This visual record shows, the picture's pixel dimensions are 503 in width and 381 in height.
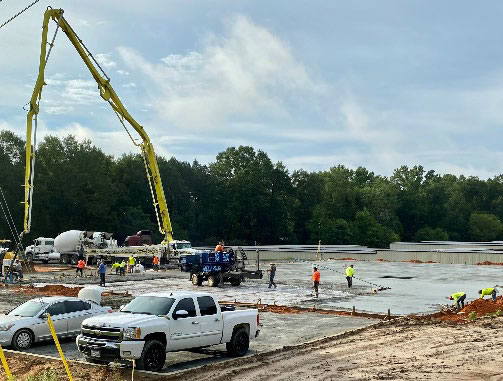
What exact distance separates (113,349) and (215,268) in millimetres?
25168

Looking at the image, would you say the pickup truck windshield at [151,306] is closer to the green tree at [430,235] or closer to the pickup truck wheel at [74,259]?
the pickup truck wheel at [74,259]

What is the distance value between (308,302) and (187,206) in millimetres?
83198

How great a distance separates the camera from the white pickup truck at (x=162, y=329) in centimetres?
1493

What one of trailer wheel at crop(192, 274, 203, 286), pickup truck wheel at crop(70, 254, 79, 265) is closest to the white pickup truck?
trailer wheel at crop(192, 274, 203, 286)

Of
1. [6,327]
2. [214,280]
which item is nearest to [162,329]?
[6,327]

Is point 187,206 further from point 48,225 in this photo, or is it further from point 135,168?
point 48,225

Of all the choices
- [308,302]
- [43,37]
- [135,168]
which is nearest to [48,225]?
[135,168]

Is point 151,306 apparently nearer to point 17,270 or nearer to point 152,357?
point 152,357

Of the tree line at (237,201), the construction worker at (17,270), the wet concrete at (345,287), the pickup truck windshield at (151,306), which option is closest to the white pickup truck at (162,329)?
the pickup truck windshield at (151,306)

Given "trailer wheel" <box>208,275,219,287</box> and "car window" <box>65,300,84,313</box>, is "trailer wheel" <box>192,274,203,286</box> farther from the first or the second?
"car window" <box>65,300,84,313</box>

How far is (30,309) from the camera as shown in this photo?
64.2ft

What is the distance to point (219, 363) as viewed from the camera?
16406mm

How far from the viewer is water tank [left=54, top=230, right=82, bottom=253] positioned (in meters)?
63.1

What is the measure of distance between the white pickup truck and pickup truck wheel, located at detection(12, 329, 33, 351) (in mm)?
3461
